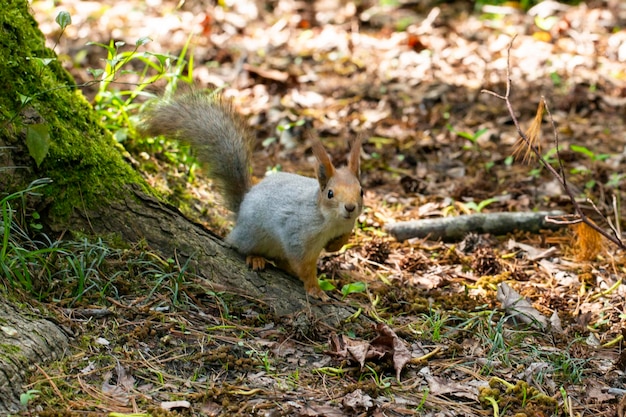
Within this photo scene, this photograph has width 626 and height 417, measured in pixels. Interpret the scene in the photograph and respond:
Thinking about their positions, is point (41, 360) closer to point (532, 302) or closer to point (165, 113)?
point (165, 113)

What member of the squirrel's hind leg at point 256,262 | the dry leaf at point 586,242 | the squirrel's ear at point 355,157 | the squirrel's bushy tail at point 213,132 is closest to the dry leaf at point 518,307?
the dry leaf at point 586,242

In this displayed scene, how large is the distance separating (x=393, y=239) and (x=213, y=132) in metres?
1.31

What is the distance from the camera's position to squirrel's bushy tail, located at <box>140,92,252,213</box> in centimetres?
377

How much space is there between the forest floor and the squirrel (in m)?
0.22

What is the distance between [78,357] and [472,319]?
1.73m

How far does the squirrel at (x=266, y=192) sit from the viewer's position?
353 centimetres

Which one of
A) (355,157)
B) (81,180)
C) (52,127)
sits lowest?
(355,157)

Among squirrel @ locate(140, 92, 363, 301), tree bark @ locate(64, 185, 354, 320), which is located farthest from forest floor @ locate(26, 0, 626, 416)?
squirrel @ locate(140, 92, 363, 301)

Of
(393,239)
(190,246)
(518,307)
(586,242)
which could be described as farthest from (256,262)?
(586,242)

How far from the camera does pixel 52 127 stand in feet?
10.5

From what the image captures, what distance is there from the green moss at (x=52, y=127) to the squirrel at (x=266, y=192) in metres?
0.48

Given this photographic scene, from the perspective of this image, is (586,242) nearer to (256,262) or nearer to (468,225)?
(468,225)

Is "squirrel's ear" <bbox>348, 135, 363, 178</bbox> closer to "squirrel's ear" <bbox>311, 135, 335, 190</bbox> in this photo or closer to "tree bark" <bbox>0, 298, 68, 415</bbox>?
"squirrel's ear" <bbox>311, 135, 335, 190</bbox>

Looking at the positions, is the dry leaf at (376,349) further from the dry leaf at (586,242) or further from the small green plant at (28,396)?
the dry leaf at (586,242)
